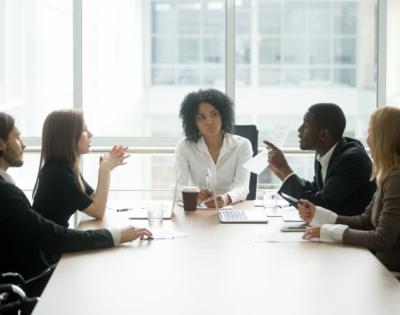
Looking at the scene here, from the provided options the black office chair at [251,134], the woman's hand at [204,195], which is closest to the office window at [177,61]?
the black office chair at [251,134]

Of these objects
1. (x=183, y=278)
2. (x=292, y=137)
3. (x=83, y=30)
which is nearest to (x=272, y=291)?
(x=183, y=278)

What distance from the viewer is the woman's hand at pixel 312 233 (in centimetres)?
276

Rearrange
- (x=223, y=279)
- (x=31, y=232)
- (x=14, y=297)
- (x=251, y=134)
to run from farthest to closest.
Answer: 1. (x=251, y=134)
2. (x=31, y=232)
3. (x=14, y=297)
4. (x=223, y=279)

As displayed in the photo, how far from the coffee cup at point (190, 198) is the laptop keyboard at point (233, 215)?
15cm

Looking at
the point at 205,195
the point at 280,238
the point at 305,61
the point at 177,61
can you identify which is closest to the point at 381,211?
the point at 280,238

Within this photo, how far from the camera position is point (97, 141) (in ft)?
17.7

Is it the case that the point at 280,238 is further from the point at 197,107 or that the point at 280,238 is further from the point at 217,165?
the point at 197,107

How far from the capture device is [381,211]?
276cm

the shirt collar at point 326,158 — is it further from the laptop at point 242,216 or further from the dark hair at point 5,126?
the dark hair at point 5,126

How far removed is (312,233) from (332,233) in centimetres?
8

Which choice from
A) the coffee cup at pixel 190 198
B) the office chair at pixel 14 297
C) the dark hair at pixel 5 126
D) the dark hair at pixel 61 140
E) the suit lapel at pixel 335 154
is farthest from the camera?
the coffee cup at pixel 190 198

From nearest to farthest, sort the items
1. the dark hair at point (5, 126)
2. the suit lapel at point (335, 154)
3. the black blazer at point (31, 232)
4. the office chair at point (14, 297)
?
the office chair at point (14, 297) → the black blazer at point (31, 232) → the dark hair at point (5, 126) → the suit lapel at point (335, 154)

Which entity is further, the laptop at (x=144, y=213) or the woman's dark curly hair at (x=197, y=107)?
the woman's dark curly hair at (x=197, y=107)

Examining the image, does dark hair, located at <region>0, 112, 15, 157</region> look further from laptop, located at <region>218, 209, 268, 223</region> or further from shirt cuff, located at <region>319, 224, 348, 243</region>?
shirt cuff, located at <region>319, 224, 348, 243</region>
